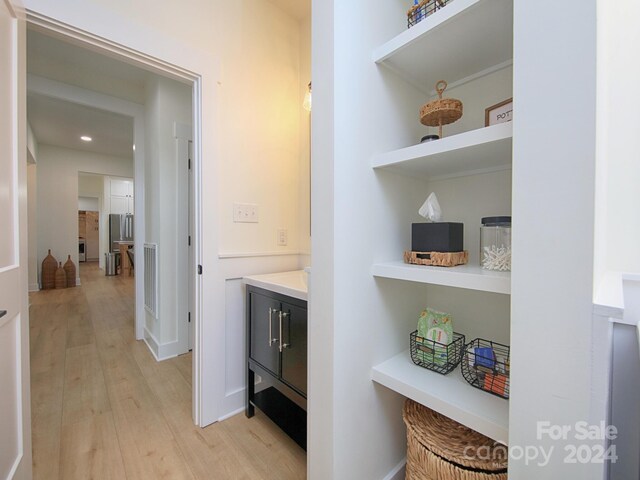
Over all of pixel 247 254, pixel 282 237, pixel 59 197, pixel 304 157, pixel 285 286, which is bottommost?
pixel 285 286

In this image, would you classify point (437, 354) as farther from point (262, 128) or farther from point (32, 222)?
point (32, 222)

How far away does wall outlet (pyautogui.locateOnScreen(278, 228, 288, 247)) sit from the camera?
81.3 inches

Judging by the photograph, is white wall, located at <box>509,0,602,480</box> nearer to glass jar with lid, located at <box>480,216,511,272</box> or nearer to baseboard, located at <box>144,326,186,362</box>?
glass jar with lid, located at <box>480,216,511,272</box>

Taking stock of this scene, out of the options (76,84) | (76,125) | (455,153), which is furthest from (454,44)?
(76,125)

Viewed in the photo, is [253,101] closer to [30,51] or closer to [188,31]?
[188,31]

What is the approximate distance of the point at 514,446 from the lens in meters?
0.68

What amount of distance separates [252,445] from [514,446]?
4.30 feet

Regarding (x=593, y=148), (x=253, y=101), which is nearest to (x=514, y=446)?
(x=593, y=148)

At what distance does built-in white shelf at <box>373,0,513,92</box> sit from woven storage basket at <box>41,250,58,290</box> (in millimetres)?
6691

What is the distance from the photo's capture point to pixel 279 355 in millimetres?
1469

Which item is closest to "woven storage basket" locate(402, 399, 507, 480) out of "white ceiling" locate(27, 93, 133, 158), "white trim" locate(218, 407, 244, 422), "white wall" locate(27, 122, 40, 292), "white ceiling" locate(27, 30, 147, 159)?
"white trim" locate(218, 407, 244, 422)

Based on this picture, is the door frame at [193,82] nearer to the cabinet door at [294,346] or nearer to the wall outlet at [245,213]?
the wall outlet at [245,213]

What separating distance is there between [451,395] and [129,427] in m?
1.80

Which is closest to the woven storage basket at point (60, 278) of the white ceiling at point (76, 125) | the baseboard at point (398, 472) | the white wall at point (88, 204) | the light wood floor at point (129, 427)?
the white ceiling at point (76, 125)
